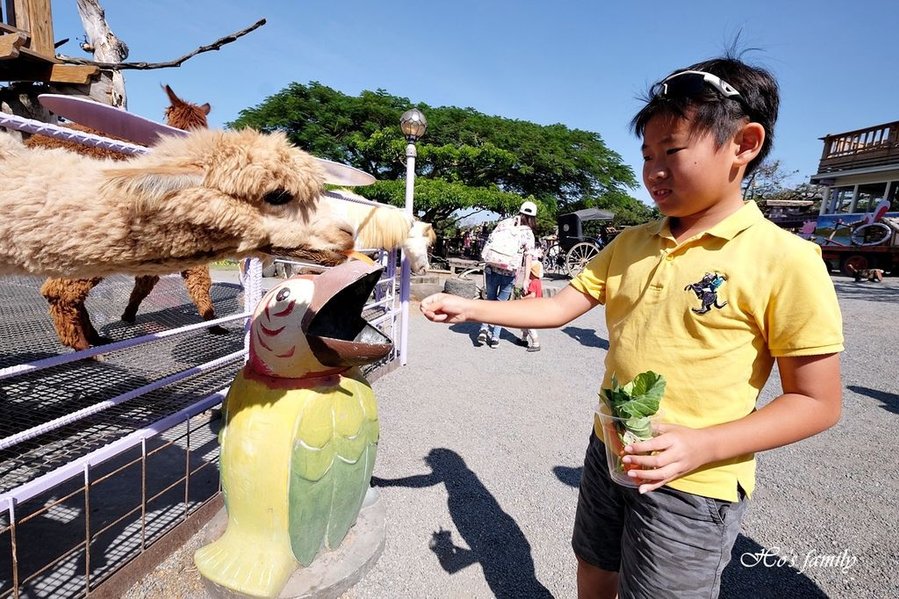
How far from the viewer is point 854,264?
550 inches

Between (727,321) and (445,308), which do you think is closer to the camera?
(727,321)

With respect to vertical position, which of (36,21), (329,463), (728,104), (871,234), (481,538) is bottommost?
(481,538)

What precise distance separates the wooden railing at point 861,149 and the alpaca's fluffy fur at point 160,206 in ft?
75.1

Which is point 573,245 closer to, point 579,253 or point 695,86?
point 579,253

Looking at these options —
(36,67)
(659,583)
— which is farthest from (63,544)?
(36,67)

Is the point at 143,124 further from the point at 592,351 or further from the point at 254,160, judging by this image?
the point at 592,351

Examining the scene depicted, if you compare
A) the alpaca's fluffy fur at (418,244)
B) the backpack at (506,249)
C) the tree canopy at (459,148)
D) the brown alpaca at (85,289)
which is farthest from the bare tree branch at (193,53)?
the tree canopy at (459,148)

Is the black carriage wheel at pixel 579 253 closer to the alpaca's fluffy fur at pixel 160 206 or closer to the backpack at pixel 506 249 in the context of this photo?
the backpack at pixel 506 249

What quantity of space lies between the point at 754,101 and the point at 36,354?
167 inches

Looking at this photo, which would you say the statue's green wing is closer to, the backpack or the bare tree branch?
the bare tree branch

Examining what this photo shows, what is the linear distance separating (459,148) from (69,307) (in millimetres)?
17057

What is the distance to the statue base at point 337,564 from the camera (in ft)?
5.00

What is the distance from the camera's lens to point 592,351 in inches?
220

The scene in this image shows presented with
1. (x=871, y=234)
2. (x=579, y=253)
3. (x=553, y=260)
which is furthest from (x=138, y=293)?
(x=871, y=234)
